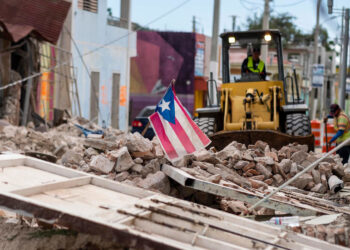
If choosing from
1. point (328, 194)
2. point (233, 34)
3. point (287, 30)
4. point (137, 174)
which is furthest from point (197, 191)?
point (287, 30)

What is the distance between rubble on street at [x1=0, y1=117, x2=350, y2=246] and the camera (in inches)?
311

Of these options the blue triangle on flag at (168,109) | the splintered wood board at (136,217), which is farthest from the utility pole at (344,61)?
the splintered wood board at (136,217)

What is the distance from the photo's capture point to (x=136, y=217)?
17.0ft

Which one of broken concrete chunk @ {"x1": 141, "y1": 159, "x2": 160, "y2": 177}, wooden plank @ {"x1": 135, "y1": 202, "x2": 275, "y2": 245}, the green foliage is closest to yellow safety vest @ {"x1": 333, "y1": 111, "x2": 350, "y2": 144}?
broken concrete chunk @ {"x1": 141, "y1": 159, "x2": 160, "y2": 177}

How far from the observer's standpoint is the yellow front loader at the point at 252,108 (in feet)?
45.1

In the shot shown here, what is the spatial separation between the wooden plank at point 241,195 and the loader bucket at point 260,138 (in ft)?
18.3

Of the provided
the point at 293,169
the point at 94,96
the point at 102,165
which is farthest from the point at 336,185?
the point at 94,96

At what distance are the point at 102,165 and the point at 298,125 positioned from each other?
6.34m

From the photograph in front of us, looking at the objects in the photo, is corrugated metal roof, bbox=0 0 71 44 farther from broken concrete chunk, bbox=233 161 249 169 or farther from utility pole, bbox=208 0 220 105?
broken concrete chunk, bbox=233 161 249 169

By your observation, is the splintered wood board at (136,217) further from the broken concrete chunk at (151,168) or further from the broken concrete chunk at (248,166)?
the broken concrete chunk at (248,166)

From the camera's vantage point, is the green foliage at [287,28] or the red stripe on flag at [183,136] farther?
the green foliage at [287,28]

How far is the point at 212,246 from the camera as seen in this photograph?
478 centimetres

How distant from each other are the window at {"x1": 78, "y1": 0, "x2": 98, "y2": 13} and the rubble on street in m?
18.5

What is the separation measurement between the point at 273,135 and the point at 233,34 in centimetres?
296
